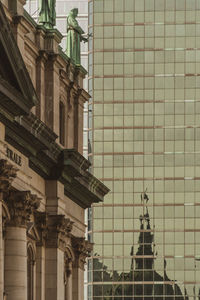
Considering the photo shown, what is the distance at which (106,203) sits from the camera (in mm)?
192625

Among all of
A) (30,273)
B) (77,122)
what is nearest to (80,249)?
(77,122)

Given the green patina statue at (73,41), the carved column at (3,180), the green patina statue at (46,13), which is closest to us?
the carved column at (3,180)

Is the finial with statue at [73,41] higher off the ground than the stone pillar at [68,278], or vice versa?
the finial with statue at [73,41]

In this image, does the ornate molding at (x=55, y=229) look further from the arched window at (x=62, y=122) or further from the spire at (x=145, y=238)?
the spire at (x=145, y=238)

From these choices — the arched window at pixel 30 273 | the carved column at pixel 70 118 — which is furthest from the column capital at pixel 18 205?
the carved column at pixel 70 118

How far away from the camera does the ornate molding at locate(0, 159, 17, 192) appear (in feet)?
246

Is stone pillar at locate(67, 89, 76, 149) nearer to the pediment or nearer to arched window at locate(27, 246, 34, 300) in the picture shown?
arched window at locate(27, 246, 34, 300)

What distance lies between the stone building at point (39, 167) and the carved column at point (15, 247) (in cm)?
5

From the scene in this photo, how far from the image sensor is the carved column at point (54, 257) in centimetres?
8919

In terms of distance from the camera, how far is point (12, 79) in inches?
3027

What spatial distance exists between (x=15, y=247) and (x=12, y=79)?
30.7 ft

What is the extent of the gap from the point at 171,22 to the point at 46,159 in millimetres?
113221

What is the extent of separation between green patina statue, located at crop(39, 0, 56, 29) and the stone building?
760 mm

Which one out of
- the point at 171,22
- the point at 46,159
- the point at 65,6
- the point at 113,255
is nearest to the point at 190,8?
the point at 171,22
